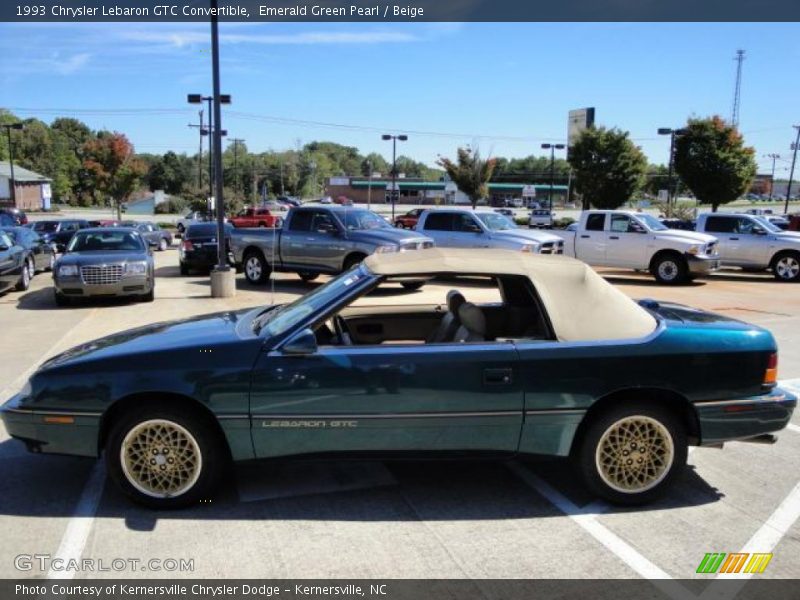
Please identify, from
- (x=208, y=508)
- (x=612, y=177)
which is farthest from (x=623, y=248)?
(x=612, y=177)

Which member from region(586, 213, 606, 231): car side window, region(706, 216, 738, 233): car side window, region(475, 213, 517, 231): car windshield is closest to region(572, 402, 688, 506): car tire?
region(475, 213, 517, 231): car windshield

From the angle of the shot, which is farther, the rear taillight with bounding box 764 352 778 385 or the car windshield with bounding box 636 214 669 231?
the car windshield with bounding box 636 214 669 231

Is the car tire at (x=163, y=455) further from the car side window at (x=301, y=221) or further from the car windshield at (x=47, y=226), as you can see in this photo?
the car windshield at (x=47, y=226)

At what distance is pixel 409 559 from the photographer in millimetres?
3531

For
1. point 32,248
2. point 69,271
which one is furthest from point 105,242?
point 32,248

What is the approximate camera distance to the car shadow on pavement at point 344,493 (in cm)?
405

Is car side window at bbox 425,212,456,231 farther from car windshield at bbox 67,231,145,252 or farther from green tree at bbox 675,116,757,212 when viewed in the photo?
green tree at bbox 675,116,757,212

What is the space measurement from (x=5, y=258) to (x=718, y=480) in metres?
14.0

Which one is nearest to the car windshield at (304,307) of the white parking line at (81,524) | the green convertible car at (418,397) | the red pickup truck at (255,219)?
the green convertible car at (418,397)

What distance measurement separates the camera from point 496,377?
395 centimetres

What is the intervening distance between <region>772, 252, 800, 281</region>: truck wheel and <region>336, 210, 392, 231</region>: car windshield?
1080cm

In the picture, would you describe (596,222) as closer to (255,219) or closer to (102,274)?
(102,274)

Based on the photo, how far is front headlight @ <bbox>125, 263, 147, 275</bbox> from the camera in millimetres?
12523

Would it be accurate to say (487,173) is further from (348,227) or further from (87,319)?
(87,319)
